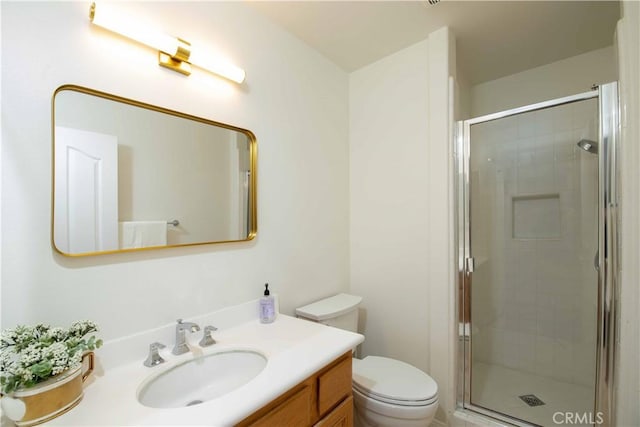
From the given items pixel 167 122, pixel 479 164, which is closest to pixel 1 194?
pixel 167 122

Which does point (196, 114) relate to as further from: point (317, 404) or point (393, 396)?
point (393, 396)

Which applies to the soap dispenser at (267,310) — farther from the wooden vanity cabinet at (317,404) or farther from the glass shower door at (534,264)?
the glass shower door at (534,264)

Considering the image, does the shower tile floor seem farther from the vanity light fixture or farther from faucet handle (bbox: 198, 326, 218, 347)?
the vanity light fixture

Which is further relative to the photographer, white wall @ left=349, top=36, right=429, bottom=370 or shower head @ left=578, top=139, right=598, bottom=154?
white wall @ left=349, top=36, right=429, bottom=370

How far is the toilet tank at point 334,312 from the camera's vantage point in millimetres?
1600

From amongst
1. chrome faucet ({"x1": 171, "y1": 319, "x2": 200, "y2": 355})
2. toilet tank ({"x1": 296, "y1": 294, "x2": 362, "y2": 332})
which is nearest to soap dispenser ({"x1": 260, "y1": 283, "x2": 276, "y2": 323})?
toilet tank ({"x1": 296, "y1": 294, "x2": 362, "y2": 332})

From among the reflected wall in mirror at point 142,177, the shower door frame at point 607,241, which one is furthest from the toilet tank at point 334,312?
the shower door frame at point 607,241

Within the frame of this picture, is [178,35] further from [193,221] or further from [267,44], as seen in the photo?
[193,221]

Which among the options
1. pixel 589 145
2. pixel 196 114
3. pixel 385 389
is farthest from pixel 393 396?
pixel 589 145

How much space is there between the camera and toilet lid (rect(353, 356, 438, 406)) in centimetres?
134

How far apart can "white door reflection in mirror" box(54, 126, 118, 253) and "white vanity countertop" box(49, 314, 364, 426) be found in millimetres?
427

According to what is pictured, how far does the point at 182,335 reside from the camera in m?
1.09

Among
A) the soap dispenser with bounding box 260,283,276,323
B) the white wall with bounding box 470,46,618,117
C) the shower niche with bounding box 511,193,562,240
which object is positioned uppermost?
the white wall with bounding box 470,46,618,117

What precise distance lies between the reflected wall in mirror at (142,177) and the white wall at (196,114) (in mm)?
37
